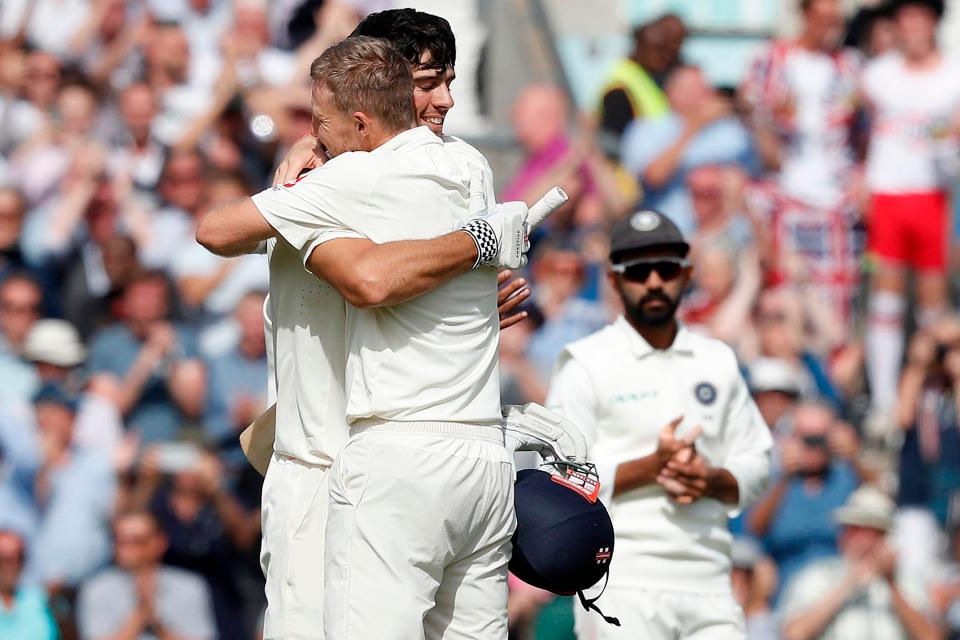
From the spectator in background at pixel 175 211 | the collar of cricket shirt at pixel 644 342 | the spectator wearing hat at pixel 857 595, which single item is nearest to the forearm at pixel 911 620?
the spectator wearing hat at pixel 857 595

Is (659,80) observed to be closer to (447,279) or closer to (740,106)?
(740,106)

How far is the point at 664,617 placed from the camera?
6.48m

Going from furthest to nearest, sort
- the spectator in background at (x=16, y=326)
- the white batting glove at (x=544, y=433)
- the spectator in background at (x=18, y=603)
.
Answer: the spectator in background at (x=16, y=326), the spectator in background at (x=18, y=603), the white batting glove at (x=544, y=433)

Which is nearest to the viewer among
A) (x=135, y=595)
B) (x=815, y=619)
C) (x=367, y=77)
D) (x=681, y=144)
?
(x=367, y=77)

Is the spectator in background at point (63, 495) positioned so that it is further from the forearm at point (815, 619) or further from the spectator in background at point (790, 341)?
the spectator in background at point (790, 341)

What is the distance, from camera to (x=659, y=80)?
11.6 m

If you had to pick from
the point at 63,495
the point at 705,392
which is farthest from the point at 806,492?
the point at 63,495

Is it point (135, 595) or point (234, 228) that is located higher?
point (234, 228)

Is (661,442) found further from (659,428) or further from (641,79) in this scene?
(641,79)

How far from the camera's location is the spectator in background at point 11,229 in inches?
392

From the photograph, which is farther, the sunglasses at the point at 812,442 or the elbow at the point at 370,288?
the sunglasses at the point at 812,442

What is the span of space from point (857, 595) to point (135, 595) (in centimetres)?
377

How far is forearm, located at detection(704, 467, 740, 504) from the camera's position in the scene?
21.2 feet

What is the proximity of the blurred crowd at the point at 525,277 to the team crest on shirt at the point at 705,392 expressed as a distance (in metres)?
2.76
